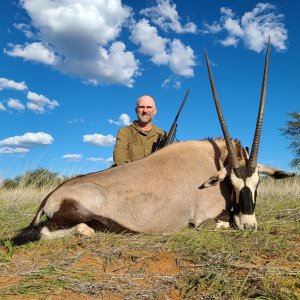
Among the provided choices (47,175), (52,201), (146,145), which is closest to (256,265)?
(52,201)

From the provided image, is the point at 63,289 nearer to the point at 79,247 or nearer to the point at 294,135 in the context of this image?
the point at 79,247

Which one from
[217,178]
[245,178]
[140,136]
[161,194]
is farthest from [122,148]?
[245,178]

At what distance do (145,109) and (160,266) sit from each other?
397cm

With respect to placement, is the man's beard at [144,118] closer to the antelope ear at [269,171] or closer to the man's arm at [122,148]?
the man's arm at [122,148]

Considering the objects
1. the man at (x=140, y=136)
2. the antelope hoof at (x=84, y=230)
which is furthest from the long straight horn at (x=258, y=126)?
the man at (x=140, y=136)

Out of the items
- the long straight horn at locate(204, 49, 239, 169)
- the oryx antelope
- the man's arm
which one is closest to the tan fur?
the oryx antelope

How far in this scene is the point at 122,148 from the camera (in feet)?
19.7

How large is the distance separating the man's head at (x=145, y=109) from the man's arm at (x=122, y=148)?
41 cm

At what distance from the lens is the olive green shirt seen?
5957mm

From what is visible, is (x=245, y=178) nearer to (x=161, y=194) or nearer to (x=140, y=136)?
(x=161, y=194)

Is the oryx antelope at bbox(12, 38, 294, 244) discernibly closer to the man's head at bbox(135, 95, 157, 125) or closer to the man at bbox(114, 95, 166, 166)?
the man at bbox(114, 95, 166, 166)

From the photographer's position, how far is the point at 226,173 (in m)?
4.03

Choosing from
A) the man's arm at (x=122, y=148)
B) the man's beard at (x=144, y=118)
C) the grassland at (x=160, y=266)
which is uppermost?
the man's beard at (x=144, y=118)

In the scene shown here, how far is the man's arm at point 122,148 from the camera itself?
5.87m
